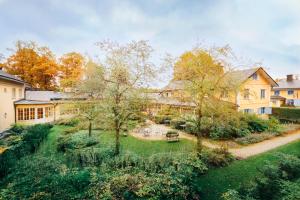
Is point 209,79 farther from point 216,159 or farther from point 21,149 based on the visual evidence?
point 21,149

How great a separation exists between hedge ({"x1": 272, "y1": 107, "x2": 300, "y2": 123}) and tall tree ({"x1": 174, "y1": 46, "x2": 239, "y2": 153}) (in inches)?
776

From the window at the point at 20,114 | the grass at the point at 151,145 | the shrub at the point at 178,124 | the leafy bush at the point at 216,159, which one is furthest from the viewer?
the window at the point at 20,114

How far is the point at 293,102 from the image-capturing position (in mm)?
39375

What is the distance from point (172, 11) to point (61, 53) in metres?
34.0

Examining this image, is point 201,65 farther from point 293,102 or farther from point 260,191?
point 293,102

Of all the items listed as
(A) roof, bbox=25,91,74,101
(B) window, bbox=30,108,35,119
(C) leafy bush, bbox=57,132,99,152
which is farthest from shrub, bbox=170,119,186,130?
(B) window, bbox=30,108,35,119

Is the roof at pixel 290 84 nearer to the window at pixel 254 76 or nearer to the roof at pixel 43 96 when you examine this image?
the window at pixel 254 76

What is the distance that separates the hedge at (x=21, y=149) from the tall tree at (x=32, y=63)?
26340 mm

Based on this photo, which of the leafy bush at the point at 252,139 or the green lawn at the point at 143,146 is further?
the leafy bush at the point at 252,139

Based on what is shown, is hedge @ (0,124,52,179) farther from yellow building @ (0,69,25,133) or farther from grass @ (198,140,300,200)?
grass @ (198,140,300,200)

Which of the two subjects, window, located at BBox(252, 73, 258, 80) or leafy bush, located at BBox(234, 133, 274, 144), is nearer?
leafy bush, located at BBox(234, 133, 274, 144)

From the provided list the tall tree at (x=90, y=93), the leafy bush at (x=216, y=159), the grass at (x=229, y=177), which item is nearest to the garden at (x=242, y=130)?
the leafy bush at (x=216, y=159)

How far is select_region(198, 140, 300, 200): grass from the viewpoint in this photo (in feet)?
27.1

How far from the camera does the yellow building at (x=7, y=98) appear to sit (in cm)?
1747
